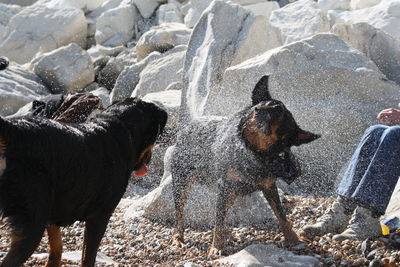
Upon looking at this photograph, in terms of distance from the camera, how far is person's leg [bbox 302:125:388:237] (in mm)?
7105

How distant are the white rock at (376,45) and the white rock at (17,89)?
273 inches

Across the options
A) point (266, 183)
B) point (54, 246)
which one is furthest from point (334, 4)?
point (54, 246)

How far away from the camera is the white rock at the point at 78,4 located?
23.1m

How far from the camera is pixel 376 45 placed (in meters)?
11.9

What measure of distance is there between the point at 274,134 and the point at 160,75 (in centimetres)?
732

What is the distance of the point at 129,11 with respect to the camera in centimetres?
2133

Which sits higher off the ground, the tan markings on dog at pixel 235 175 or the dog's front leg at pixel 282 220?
the tan markings on dog at pixel 235 175

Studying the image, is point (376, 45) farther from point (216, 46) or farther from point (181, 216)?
point (181, 216)

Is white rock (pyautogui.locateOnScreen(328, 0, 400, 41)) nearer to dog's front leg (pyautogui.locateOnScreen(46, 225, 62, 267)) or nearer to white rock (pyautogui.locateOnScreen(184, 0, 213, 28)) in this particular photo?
white rock (pyautogui.locateOnScreen(184, 0, 213, 28))

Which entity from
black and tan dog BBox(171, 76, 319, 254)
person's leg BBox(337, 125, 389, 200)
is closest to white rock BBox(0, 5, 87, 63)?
black and tan dog BBox(171, 76, 319, 254)

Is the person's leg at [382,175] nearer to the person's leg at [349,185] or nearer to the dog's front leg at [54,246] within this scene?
the person's leg at [349,185]

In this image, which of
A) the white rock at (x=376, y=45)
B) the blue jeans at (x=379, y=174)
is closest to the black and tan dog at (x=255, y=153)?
the blue jeans at (x=379, y=174)

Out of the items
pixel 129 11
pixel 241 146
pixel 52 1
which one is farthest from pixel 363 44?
pixel 52 1

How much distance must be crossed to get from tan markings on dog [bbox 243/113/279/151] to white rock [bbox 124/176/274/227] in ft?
4.63
